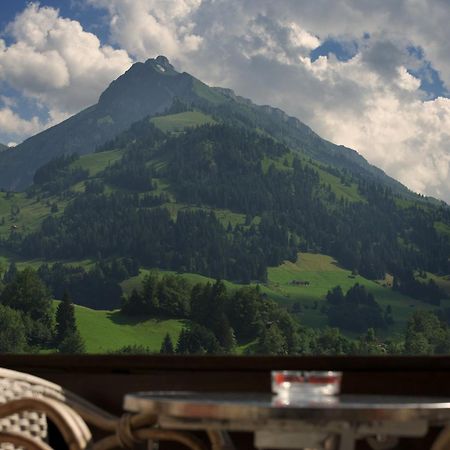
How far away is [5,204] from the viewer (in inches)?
4222

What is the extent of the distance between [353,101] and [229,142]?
6959 cm

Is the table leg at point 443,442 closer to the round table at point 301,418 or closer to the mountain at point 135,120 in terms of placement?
the round table at point 301,418

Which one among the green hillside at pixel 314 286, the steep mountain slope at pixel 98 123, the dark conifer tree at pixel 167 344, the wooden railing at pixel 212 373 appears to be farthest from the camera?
the steep mountain slope at pixel 98 123

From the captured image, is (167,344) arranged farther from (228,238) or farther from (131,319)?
(228,238)

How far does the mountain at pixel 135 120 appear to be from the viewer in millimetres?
176000

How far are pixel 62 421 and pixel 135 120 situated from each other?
19099cm

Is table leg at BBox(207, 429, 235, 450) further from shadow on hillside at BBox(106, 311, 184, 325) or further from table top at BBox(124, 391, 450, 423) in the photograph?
shadow on hillside at BBox(106, 311, 184, 325)

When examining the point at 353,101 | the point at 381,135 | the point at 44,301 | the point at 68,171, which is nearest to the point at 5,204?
the point at 68,171

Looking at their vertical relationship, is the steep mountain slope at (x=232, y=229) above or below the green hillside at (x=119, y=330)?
above

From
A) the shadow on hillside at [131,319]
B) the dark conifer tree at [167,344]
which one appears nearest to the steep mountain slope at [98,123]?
the shadow on hillside at [131,319]

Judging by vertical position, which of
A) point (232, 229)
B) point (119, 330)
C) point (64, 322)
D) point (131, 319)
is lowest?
point (119, 330)

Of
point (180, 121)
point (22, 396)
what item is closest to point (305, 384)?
point (22, 396)

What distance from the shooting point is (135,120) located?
190 metres

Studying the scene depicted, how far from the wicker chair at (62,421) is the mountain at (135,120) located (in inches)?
6480
